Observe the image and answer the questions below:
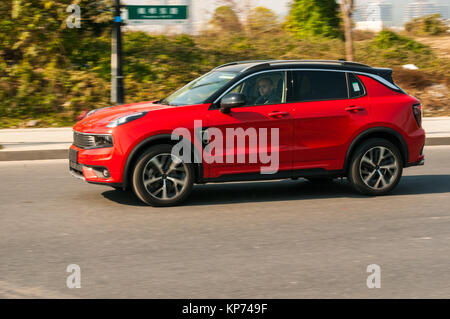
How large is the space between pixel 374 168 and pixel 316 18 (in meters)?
14.6

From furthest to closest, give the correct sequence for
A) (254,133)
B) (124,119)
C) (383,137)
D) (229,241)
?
(383,137) → (254,133) → (124,119) → (229,241)

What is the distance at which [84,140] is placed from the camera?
799 centimetres

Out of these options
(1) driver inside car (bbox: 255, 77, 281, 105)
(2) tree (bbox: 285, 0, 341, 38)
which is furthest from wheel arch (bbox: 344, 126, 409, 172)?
(2) tree (bbox: 285, 0, 341, 38)

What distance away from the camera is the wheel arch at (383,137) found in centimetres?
844

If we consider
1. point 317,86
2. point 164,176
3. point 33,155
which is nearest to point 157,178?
point 164,176

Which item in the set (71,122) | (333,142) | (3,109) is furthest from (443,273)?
(3,109)

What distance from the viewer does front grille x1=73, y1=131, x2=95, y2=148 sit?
7875 millimetres

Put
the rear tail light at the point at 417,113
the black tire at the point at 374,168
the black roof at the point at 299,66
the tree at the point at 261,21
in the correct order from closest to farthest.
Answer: the black roof at the point at 299,66 < the black tire at the point at 374,168 < the rear tail light at the point at 417,113 < the tree at the point at 261,21

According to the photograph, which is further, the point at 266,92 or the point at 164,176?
the point at 266,92

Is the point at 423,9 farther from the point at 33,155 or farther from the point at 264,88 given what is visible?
the point at 264,88

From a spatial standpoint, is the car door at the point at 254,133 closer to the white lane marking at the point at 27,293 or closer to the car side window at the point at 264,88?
the car side window at the point at 264,88

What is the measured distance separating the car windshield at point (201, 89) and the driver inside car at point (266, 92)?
35cm

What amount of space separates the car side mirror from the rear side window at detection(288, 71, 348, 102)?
0.71 meters

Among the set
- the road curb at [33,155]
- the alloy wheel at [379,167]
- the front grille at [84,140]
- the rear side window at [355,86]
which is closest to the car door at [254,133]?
the rear side window at [355,86]
